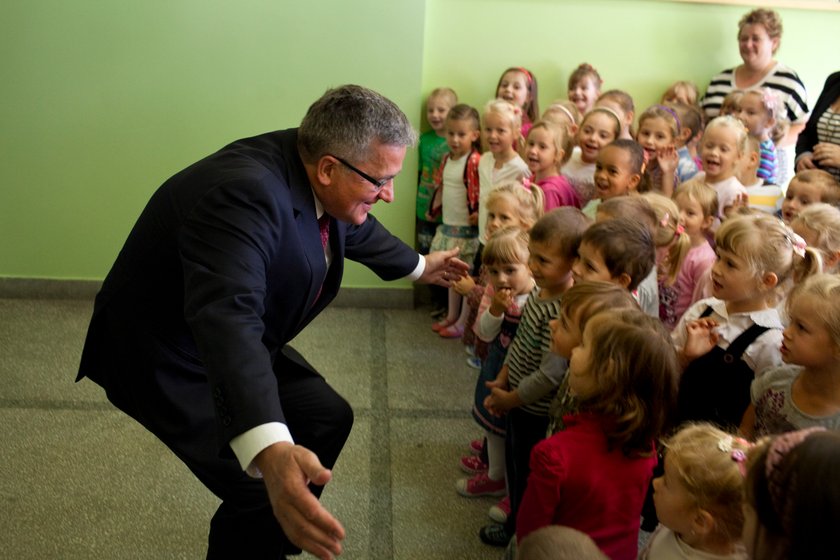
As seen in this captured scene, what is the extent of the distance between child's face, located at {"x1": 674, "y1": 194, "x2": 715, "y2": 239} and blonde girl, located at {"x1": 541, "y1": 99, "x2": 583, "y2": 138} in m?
1.01

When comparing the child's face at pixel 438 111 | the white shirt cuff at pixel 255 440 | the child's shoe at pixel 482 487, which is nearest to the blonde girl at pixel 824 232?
the child's shoe at pixel 482 487

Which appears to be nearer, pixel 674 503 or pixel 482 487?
pixel 674 503

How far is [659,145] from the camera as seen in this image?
3812mm

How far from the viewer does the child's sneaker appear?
8.74ft

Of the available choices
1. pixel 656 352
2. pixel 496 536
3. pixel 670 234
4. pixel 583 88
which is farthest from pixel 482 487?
pixel 583 88

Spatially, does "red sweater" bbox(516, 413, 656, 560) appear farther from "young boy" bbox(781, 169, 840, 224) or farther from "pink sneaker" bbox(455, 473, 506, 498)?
"young boy" bbox(781, 169, 840, 224)

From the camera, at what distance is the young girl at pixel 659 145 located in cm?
378

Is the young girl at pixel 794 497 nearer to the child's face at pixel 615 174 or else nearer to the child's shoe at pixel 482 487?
the child's shoe at pixel 482 487

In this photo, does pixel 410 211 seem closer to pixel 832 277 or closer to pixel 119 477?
pixel 119 477

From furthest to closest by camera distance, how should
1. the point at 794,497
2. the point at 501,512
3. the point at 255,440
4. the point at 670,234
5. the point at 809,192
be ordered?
1. the point at 809,192
2. the point at 670,234
3. the point at 501,512
4. the point at 255,440
5. the point at 794,497

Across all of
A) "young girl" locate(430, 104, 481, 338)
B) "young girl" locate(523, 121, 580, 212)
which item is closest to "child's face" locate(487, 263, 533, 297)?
"young girl" locate(523, 121, 580, 212)

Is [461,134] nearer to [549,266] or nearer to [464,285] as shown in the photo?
[464,285]

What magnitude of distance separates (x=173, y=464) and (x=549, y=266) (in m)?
1.58

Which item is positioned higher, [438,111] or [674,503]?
[438,111]
